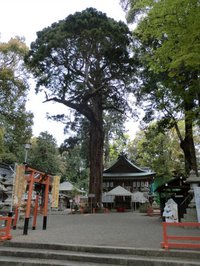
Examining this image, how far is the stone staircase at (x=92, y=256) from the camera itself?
5.27 meters

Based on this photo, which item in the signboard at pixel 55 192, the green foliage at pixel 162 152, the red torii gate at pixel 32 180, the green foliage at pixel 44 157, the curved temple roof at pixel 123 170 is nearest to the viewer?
the red torii gate at pixel 32 180

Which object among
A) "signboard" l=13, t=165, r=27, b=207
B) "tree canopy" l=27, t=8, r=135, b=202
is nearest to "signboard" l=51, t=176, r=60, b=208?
"signboard" l=13, t=165, r=27, b=207

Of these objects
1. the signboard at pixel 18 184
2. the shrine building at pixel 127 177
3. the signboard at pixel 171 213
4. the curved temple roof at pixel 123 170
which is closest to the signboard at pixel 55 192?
the signboard at pixel 18 184

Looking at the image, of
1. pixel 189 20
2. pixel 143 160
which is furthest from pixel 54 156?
pixel 189 20

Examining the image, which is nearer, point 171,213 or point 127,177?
point 171,213

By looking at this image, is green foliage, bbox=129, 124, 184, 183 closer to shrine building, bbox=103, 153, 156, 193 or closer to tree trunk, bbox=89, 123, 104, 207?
shrine building, bbox=103, 153, 156, 193

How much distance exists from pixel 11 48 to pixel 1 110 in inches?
234

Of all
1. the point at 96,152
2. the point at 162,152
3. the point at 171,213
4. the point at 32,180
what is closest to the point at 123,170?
the point at 162,152

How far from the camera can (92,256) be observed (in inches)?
221

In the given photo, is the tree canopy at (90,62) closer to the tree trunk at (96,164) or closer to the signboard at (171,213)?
the tree trunk at (96,164)

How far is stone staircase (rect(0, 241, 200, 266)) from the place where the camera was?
5273 mm

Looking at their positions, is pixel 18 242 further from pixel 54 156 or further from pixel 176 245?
pixel 54 156

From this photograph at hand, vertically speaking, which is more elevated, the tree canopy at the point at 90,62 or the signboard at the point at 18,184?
the tree canopy at the point at 90,62

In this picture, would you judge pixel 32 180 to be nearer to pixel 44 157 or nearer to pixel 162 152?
pixel 44 157
